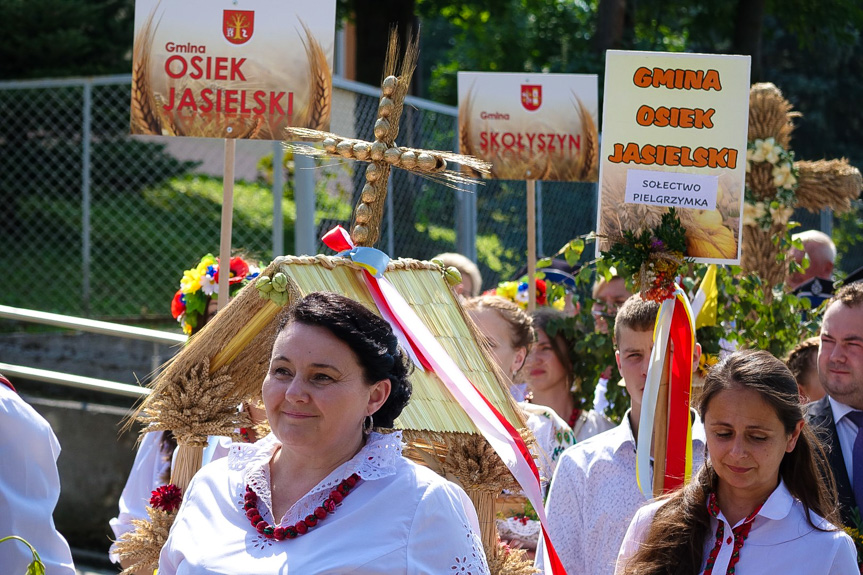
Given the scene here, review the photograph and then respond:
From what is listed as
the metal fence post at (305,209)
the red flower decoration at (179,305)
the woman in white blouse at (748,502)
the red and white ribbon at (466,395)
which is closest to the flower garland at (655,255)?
the woman in white blouse at (748,502)

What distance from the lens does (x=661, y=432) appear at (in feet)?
11.8

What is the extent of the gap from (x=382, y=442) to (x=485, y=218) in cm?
585

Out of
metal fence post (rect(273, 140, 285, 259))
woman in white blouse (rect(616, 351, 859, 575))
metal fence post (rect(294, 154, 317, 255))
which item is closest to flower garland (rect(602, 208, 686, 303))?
woman in white blouse (rect(616, 351, 859, 575))

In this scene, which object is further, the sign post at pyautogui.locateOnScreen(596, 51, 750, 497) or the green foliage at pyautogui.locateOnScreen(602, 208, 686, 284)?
the sign post at pyautogui.locateOnScreen(596, 51, 750, 497)

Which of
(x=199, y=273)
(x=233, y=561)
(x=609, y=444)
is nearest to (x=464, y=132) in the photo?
(x=199, y=273)

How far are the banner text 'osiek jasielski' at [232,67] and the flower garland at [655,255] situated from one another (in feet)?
3.93

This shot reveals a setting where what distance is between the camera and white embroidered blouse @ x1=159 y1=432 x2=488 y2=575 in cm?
240

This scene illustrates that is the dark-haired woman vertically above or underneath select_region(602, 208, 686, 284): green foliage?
underneath

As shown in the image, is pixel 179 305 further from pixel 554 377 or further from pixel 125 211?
pixel 125 211

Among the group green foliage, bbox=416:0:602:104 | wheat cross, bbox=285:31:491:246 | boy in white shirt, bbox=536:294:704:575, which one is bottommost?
boy in white shirt, bbox=536:294:704:575

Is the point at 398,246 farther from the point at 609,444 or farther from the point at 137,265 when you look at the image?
the point at 609,444

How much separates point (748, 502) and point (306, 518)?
1206 millimetres

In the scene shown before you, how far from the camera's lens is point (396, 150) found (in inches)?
122

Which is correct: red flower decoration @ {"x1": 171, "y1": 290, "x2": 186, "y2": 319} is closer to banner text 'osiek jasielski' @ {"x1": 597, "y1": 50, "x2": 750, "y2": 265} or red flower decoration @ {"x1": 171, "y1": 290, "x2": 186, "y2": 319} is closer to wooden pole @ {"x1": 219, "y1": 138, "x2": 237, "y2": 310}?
wooden pole @ {"x1": 219, "y1": 138, "x2": 237, "y2": 310}
